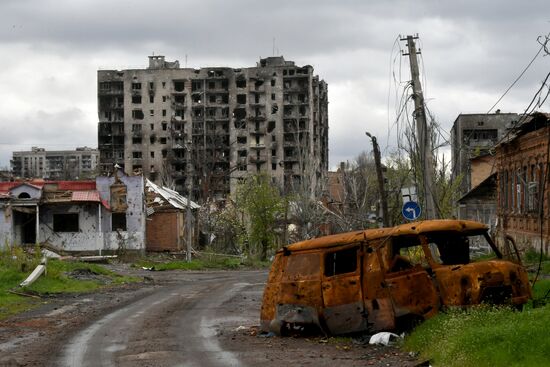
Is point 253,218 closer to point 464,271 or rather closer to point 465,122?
point 464,271

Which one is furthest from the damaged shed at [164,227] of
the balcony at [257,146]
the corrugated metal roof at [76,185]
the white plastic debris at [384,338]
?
the balcony at [257,146]

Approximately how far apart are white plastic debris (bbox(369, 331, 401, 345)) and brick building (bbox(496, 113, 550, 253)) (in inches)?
650

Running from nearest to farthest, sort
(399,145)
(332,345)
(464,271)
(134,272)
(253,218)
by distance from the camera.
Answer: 1. (464,271)
2. (332,345)
3. (399,145)
4. (134,272)
5. (253,218)

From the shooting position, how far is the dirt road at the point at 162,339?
40.6ft

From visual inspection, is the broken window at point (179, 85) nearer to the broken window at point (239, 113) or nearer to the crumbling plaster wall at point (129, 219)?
the broken window at point (239, 113)

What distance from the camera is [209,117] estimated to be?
124 meters

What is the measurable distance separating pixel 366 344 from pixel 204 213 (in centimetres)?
5419

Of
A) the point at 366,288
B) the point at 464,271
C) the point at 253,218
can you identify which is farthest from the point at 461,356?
the point at 253,218

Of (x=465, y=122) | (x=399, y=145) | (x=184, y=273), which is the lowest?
(x=184, y=273)

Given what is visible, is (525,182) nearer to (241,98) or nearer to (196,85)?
(241,98)

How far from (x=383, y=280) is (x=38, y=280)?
19.8 meters

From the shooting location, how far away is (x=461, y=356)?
10086 mm

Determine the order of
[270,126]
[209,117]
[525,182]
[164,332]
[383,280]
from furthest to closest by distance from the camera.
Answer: [209,117], [270,126], [525,182], [164,332], [383,280]

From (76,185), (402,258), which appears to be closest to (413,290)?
(402,258)
